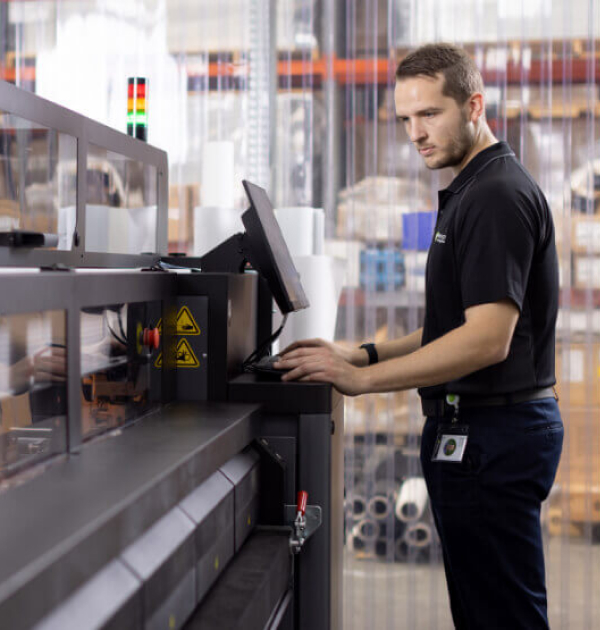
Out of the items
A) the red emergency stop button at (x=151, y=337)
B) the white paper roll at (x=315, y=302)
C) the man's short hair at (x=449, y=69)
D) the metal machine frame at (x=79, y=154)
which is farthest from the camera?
the white paper roll at (x=315, y=302)

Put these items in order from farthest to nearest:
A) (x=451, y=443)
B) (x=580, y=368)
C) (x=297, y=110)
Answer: (x=297, y=110) → (x=580, y=368) → (x=451, y=443)

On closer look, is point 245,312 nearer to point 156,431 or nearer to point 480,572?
point 156,431

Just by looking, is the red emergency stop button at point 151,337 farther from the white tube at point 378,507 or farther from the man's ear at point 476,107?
the white tube at point 378,507

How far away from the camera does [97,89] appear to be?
2826 mm

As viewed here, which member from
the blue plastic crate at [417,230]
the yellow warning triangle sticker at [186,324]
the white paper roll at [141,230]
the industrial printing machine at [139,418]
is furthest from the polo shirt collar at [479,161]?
the blue plastic crate at [417,230]

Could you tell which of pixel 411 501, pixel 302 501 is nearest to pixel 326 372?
pixel 302 501

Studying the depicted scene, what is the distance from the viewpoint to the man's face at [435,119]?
1701 mm

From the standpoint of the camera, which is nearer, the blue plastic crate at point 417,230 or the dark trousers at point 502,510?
the dark trousers at point 502,510

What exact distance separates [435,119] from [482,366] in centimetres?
52

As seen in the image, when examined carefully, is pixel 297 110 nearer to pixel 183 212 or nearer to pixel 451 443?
pixel 183 212

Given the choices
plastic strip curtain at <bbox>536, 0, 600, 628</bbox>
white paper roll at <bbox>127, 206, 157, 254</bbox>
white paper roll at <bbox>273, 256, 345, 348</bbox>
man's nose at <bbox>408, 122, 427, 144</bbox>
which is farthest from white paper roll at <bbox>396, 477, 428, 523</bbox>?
man's nose at <bbox>408, 122, 427, 144</bbox>

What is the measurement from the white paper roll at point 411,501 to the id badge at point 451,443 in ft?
3.43

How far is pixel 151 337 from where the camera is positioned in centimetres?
144

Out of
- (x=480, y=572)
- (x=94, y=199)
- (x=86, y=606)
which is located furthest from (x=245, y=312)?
(x=86, y=606)
